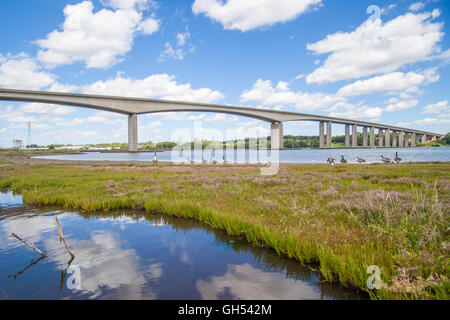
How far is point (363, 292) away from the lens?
343cm

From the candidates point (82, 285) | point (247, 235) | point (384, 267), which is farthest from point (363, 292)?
point (82, 285)

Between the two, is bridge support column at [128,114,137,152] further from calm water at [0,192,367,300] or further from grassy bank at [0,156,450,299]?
calm water at [0,192,367,300]

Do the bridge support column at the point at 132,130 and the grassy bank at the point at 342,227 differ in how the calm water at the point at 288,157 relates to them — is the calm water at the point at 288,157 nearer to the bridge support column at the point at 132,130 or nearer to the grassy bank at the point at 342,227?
the bridge support column at the point at 132,130

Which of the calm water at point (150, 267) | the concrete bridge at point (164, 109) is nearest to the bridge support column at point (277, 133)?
the concrete bridge at point (164, 109)

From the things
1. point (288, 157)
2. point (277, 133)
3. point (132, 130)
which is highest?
point (277, 133)

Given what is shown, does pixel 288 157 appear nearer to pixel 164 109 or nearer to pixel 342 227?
pixel 164 109

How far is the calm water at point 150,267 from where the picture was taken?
11.5 feet

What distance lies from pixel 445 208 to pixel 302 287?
3881 millimetres

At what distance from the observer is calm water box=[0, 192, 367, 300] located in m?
3.51

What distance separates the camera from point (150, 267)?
4.30 meters

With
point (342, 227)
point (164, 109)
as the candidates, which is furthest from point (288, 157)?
point (342, 227)

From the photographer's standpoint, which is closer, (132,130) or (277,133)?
(132,130)

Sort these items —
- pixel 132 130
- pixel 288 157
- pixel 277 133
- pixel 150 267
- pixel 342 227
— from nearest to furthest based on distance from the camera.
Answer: pixel 150 267, pixel 342 227, pixel 288 157, pixel 132 130, pixel 277 133

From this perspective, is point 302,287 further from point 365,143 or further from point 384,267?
point 365,143
